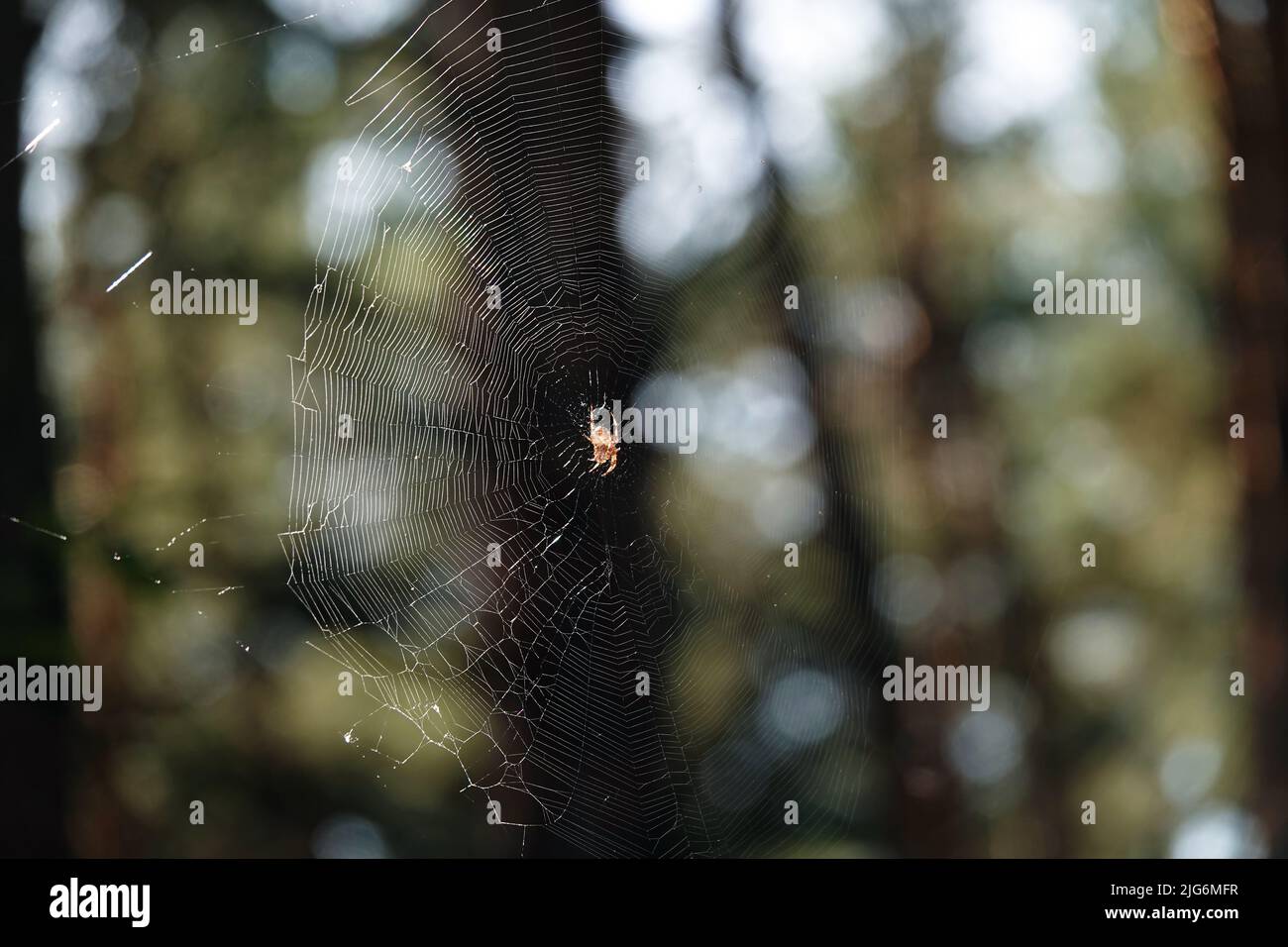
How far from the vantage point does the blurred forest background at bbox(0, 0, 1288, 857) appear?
1.67 meters

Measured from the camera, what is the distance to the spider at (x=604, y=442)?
5.48ft

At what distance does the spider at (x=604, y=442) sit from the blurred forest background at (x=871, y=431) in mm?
342

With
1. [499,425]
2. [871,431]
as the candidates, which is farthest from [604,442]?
[871,431]

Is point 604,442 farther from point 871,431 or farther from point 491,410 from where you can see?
point 871,431

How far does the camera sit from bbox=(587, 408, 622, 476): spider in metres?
1.67

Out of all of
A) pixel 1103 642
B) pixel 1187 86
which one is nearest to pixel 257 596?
pixel 1103 642

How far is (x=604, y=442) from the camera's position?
5.50ft

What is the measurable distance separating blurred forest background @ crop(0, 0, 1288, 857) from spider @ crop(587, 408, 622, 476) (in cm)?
34

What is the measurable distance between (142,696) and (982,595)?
74.4 inches

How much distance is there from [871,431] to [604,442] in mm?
669

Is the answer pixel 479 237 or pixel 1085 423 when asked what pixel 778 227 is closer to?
pixel 479 237

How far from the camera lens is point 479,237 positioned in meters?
1.69

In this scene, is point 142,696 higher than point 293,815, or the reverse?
point 142,696

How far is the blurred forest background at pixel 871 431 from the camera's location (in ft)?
5.49
